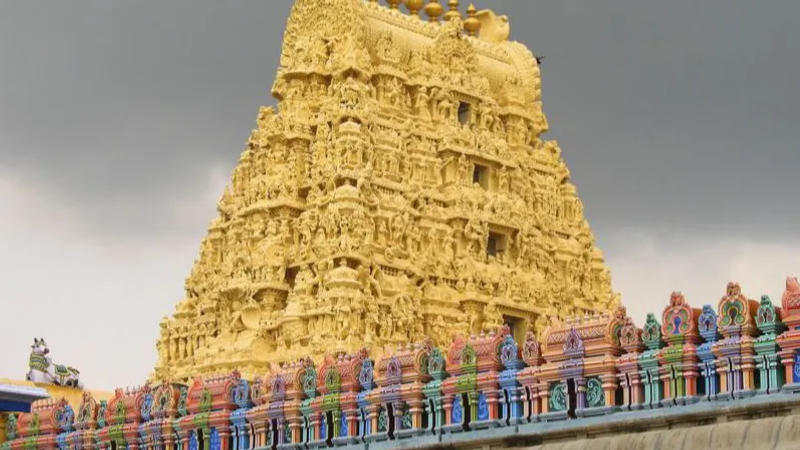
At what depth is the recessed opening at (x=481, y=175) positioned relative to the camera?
193ft

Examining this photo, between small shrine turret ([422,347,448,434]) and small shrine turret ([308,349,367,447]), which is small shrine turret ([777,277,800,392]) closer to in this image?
small shrine turret ([422,347,448,434])

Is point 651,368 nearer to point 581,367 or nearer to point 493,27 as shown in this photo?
point 581,367

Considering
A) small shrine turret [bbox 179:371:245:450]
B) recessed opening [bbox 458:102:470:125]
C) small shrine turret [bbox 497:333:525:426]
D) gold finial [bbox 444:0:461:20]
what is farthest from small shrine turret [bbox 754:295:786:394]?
gold finial [bbox 444:0:461:20]

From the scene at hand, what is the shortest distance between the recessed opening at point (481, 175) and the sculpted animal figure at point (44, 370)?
16.2m

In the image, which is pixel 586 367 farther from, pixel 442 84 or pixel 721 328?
pixel 442 84

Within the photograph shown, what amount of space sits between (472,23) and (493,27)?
82 centimetres

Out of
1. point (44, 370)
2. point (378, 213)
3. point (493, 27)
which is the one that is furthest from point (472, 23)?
point (44, 370)

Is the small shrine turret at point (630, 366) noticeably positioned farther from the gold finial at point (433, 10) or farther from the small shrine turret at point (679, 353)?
the gold finial at point (433, 10)

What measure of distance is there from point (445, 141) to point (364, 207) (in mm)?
4339

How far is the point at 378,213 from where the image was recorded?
54.9 m

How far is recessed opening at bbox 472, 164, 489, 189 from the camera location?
193 ft

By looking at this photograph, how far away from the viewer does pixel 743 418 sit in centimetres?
3300

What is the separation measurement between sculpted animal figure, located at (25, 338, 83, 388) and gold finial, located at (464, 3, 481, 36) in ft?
58.1

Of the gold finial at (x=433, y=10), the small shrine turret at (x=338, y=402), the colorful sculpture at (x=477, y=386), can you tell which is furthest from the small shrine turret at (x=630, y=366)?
the gold finial at (x=433, y=10)
